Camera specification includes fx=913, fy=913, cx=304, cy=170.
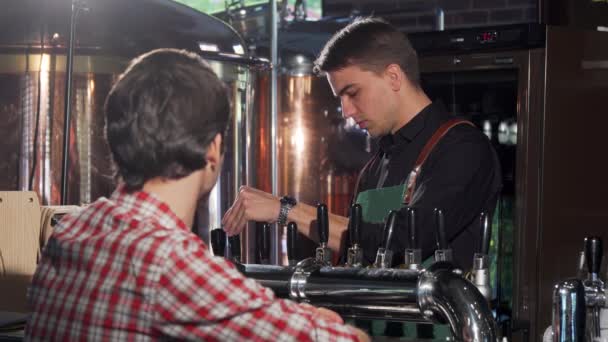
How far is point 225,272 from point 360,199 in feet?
4.17

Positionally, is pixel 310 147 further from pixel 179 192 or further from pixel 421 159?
pixel 179 192

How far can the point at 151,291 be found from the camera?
1.01 m

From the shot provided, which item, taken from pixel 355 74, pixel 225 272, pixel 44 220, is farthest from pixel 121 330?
pixel 355 74

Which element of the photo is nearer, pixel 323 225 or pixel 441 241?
pixel 441 241

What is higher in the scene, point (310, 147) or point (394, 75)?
point (394, 75)

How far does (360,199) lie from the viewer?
7.42 feet

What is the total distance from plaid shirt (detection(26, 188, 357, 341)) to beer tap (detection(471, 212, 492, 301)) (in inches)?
18.1

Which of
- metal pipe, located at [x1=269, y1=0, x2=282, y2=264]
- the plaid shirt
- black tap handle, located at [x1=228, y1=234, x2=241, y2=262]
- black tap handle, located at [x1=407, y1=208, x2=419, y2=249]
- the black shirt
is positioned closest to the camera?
the plaid shirt

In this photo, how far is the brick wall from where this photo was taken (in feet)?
14.8

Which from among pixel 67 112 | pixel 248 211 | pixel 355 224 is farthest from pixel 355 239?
pixel 67 112

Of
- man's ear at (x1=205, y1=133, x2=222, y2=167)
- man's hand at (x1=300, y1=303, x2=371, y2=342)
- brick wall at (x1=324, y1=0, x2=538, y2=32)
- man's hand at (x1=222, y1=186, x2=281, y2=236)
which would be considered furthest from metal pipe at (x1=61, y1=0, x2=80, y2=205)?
brick wall at (x1=324, y1=0, x2=538, y2=32)

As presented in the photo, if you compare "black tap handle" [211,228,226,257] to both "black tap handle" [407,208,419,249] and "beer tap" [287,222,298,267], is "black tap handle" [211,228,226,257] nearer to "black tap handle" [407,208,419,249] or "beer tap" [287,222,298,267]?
"beer tap" [287,222,298,267]

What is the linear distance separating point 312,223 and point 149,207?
1.05 meters

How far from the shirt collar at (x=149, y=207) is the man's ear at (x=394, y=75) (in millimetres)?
1165
